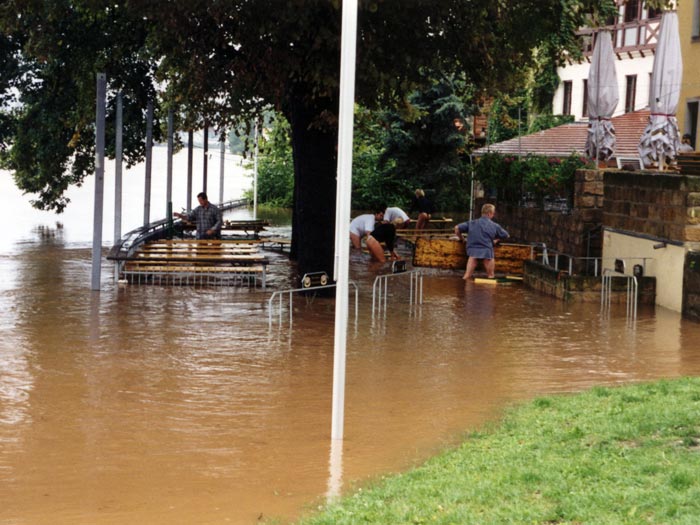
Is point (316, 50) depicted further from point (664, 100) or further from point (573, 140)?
point (573, 140)

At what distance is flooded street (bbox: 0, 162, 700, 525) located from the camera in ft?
28.5

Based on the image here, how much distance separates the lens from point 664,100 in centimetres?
2380

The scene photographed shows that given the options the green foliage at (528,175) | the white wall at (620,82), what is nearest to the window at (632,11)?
the white wall at (620,82)

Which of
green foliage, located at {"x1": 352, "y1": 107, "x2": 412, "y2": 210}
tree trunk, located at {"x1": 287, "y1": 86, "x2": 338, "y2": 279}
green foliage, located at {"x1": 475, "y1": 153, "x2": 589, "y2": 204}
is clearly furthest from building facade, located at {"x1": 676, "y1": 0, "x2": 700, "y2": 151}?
tree trunk, located at {"x1": 287, "y1": 86, "x2": 338, "y2": 279}

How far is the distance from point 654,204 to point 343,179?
11.5m

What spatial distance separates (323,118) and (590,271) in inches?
234

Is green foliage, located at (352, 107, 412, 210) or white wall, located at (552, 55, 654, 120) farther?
green foliage, located at (352, 107, 412, 210)

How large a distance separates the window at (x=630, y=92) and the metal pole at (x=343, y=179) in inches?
1532

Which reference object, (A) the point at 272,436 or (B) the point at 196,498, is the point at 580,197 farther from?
(B) the point at 196,498

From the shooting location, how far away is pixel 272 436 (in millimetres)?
10352

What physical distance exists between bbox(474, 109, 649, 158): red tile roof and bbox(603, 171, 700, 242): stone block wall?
14.7 meters

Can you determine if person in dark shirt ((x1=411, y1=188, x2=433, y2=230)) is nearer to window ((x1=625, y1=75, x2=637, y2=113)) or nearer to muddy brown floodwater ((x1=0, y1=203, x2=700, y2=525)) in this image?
muddy brown floodwater ((x1=0, y1=203, x2=700, y2=525))

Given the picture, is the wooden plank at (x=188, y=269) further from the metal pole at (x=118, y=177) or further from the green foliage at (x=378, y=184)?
the green foliage at (x=378, y=184)

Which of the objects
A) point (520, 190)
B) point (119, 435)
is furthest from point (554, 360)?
point (520, 190)
